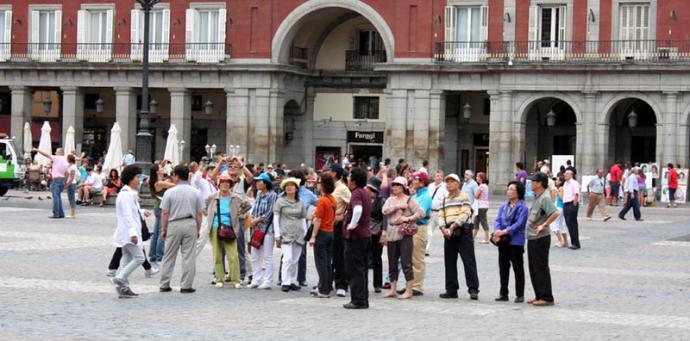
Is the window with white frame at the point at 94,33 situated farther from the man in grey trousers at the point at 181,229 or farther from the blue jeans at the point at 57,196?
the man in grey trousers at the point at 181,229

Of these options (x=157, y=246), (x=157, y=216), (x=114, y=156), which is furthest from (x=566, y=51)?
(x=157, y=246)

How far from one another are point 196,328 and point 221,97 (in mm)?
48492

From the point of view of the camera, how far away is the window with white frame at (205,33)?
57750mm

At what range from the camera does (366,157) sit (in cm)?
6053

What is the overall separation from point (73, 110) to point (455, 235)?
43.5m

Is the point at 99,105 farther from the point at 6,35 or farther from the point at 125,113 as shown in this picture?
the point at 6,35

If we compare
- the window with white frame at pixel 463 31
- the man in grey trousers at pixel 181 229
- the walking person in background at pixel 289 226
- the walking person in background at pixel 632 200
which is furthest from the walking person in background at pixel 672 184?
the man in grey trousers at pixel 181 229

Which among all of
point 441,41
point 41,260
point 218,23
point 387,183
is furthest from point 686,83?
point 41,260

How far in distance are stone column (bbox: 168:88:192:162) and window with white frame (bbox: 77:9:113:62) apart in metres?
4.01

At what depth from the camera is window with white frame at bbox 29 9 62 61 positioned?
60406 millimetres

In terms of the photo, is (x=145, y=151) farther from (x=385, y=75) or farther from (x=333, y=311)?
(x=333, y=311)

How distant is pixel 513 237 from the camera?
59.2ft

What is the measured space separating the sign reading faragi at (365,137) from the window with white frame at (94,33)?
37.8 ft

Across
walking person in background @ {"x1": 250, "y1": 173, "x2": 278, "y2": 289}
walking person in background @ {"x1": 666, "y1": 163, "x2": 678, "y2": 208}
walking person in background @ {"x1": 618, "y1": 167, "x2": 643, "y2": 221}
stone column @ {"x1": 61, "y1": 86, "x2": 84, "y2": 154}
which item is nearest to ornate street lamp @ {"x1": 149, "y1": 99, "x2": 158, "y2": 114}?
stone column @ {"x1": 61, "y1": 86, "x2": 84, "y2": 154}
